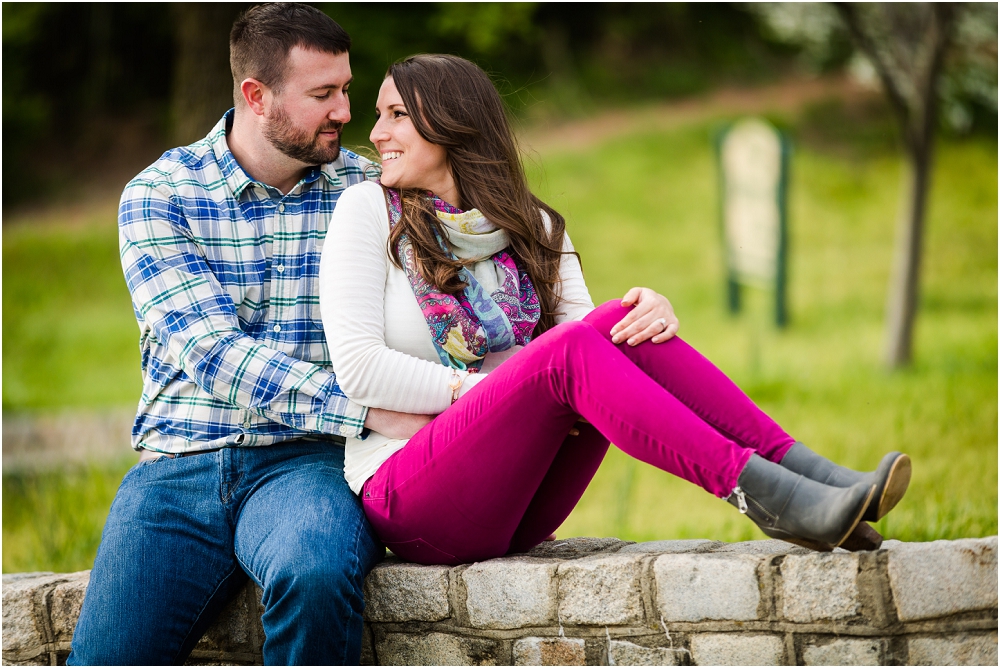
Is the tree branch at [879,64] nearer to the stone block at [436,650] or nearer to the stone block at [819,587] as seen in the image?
the stone block at [819,587]

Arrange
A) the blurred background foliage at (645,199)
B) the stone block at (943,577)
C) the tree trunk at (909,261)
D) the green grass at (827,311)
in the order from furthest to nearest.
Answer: the tree trunk at (909,261), the blurred background foliage at (645,199), the green grass at (827,311), the stone block at (943,577)

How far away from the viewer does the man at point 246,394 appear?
2.12 metres

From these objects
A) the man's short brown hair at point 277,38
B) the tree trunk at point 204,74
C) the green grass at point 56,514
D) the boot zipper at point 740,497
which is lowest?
the green grass at point 56,514

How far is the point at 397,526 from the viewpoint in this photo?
2.25m

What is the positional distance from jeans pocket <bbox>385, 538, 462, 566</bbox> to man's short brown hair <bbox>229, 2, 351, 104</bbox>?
4.18 feet

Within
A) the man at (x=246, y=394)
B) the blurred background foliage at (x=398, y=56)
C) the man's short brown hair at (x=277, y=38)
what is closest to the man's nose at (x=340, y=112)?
the man at (x=246, y=394)

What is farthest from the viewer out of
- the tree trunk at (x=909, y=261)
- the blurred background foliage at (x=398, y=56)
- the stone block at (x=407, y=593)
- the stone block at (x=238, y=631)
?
the blurred background foliage at (x=398, y=56)

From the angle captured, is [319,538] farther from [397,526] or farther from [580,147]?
[580,147]

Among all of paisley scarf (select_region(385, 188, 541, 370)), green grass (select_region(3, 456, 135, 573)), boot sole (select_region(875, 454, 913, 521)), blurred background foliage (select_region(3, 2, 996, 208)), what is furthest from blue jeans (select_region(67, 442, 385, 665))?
blurred background foliage (select_region(3, 2, 996, 208))

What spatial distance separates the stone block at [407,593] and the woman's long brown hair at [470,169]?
0.69 m

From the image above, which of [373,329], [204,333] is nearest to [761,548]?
[373,329]

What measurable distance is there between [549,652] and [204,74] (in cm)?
403

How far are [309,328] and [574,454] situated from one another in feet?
2.61

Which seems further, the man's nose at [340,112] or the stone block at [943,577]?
the man's nose at [340,112]
